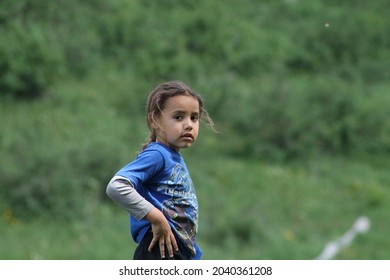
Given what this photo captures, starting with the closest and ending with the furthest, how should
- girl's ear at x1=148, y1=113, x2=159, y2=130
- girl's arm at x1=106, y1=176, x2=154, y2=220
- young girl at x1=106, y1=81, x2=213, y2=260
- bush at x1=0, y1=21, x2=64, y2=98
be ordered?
girl's arm at x1=106, y1=176, x2=154, y2=220 < young girl at x1=106, y1=81, x2=213, y2=260 < girl's ear at x1=148, y1=113, x2=159, y2=130 < bush at x1=0, y1=21, x2=64, y2=98

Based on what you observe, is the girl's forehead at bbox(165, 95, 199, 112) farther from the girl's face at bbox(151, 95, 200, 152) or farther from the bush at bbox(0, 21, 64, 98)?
the bush at bbox(0, 21, 64, 98)

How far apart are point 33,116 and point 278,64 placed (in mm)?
6705

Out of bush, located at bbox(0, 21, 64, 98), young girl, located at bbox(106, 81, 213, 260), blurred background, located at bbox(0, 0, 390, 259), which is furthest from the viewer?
bush, located at bbox(0, 21, 64, 98)

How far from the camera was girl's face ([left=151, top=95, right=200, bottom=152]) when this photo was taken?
317 centimetres

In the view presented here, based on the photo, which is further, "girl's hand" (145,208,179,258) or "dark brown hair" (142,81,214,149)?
"dark brown hair" (142,81,214,149)

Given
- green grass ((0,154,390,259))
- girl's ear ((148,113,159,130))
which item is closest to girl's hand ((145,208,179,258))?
girl's ear ((148,113,159,130))

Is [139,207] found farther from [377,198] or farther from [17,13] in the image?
[17,13]

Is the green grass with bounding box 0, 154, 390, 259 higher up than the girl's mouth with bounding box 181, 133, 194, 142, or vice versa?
the green grass with bounding box 0, 154, 390, 259

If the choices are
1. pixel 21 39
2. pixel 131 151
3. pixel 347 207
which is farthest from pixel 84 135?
pixel 347 207

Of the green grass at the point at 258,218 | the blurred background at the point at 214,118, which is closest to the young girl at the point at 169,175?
the green grass at the point at 258,218

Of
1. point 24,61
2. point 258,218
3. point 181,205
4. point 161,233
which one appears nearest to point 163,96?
point 181,205

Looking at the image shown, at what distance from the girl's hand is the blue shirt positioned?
0.06 m

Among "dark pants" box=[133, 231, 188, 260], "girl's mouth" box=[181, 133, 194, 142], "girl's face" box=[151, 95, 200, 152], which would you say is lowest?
"dark pants" box=[133, 231, 188, 260]

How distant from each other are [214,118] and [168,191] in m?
13.8
